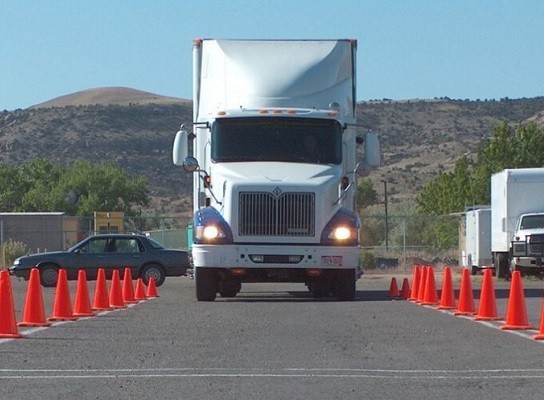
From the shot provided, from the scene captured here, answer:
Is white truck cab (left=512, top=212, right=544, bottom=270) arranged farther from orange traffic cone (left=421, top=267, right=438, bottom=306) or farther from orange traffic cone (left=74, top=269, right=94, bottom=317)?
orange traffic cone (left=74, top=269, right=94, bottom=317)

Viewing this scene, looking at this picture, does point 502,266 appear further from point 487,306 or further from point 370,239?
point 370,239

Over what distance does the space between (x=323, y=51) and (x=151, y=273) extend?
489 inches

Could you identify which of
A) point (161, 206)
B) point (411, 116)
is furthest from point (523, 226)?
point (411, 116)

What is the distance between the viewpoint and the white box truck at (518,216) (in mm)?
37094

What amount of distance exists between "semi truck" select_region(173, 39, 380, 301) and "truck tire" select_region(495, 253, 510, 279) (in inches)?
603

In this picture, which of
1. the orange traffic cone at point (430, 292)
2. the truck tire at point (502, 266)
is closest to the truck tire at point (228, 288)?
the orange traffic cone at point (430, 292)

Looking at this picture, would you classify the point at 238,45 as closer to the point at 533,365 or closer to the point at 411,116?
the point at 533,365

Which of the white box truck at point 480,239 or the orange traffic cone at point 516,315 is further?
the white box truck at point 480,239

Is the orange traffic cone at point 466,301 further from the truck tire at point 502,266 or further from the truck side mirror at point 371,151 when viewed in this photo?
the truck tire at point 502,266

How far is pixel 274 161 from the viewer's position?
2392cm

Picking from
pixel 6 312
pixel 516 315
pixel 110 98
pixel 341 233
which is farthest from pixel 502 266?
pixel 110 98

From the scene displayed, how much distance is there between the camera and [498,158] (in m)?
63.3

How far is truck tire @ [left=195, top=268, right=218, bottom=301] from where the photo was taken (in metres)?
23.9

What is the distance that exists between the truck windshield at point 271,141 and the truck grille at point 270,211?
94 cm
